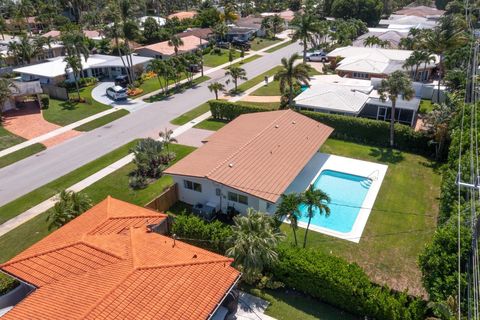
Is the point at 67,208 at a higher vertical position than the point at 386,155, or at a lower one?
higher

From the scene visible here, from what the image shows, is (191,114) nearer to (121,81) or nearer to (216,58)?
(121,81)

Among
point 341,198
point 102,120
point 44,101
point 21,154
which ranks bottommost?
point 341,198

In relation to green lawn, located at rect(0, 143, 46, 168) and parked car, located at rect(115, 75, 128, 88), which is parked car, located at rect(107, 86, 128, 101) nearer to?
parked car, located at rect(115, 75, 128, 88)

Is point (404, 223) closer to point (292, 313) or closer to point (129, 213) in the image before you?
point (292, 313)

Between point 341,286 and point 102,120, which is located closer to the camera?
point 341,286

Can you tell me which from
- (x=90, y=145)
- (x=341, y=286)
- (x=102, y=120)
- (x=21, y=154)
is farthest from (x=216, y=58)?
(x=341, y=286)

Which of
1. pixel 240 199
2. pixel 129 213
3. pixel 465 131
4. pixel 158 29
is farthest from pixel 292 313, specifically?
pixel 158 29
